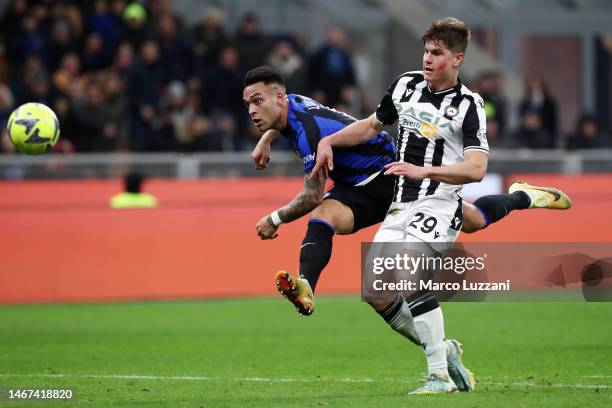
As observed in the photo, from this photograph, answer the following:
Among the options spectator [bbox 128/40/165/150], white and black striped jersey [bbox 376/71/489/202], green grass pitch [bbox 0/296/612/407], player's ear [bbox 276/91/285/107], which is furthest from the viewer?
spectator [bbox 128/40/165/150]

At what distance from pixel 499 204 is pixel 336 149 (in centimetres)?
145

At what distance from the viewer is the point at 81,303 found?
634 inches

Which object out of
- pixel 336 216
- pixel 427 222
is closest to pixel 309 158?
pixel 336 216

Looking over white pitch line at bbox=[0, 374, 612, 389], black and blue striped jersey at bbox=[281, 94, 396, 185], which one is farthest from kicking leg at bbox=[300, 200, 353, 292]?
white pitch line at bbox=[0, 374, 612, 389]

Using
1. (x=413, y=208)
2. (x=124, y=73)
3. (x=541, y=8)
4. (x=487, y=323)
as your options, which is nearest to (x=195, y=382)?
(x=413, y=208)

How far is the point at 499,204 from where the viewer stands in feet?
32.0

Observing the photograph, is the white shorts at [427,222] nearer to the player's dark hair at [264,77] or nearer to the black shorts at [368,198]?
the black shorts at [368,198]

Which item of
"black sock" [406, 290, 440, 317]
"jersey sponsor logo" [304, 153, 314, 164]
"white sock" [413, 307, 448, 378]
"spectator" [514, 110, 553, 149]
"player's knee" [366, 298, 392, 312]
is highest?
"jersey sponsor logo" [304, 153, 314, 164]

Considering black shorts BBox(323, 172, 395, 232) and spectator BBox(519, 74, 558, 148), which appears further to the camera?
spectator BBox(519, 74, 558, 148)

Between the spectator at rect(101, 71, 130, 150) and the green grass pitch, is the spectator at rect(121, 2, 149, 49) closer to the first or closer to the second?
the spectator at rect(101, 71, 130, 150)

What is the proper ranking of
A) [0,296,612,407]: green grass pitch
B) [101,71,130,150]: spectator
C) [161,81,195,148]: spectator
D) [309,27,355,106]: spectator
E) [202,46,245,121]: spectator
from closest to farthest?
1. [0,296,612,407]: green grass pitch
2. [101,71,130,150]: spectator
3. [161,81,195,148]: spectator
4. [202,46,245,121]: spectator
5. [309,27,355,106]: spectator

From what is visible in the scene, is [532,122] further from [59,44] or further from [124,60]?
[59,44]

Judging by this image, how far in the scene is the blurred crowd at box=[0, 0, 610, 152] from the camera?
1853 cm

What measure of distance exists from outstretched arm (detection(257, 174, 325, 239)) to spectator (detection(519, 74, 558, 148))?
40.6ft
